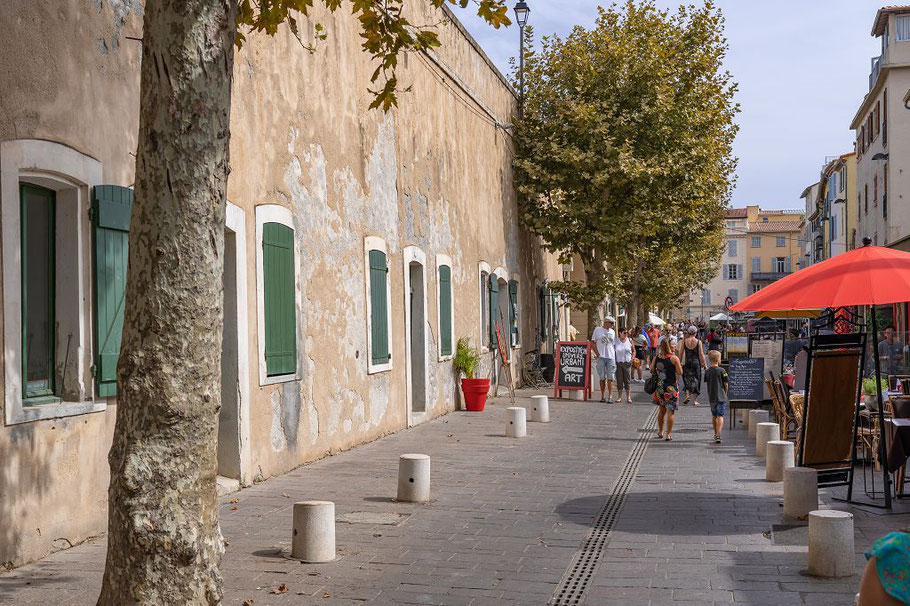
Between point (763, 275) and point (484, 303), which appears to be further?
point (763, 275)

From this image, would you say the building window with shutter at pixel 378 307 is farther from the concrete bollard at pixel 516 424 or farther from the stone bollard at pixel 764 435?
the stone bollard at pixel 764 435

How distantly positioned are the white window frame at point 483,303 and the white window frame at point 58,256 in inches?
559

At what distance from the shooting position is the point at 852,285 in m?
8.70

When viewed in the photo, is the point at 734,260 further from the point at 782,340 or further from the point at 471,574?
the point at 471,574

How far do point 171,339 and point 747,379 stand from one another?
13.3 meters

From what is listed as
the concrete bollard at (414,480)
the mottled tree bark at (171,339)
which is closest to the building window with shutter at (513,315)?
the concrete bollard at (414,480)

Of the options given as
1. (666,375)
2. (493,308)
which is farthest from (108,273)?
(493,308)

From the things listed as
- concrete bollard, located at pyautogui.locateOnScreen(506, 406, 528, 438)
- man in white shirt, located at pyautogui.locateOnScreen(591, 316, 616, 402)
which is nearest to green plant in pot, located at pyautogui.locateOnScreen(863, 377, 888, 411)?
concrete bollard, located at pyautogui.locateOnScreen(506, 406, 528, 438)

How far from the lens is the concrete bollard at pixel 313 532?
23.3 feet

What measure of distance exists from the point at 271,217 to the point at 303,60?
7.34 feet

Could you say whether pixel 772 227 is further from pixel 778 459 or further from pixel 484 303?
pixel 778 459

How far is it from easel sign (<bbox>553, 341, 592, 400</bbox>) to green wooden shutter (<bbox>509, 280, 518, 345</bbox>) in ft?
9.53

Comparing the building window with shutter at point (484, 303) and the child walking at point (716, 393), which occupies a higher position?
the building window with shutter at point (484, 303)

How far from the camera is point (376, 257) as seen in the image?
1502cm
